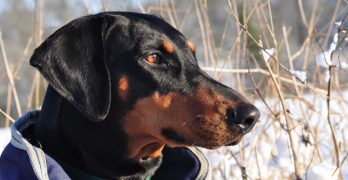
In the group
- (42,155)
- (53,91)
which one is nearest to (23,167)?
(42,155)

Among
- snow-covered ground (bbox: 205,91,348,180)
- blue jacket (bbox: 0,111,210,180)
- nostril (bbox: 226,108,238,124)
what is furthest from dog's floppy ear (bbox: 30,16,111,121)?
snow-covered ground (bbox: 205,91,348,180)

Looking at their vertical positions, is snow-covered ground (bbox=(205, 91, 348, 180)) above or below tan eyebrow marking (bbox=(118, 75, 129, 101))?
below

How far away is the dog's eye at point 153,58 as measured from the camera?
243 cm

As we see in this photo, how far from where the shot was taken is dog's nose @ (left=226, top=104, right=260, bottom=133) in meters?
2.16

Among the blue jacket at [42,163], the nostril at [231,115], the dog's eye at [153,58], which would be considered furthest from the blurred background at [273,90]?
the nostril at [231,115]

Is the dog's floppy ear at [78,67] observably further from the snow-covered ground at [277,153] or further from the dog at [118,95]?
the snow-covered ground at [277,153]

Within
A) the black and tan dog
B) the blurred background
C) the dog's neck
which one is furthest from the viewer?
the blurred background

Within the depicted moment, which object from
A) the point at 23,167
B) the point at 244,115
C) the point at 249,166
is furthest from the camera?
the point at 249,166

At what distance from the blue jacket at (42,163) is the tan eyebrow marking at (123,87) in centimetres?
33

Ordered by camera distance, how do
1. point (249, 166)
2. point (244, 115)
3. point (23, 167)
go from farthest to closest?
point (249, 166) < point (23, 167) < point (244, 115)

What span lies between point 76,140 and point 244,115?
66 cm

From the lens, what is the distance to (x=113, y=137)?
7.97 feet

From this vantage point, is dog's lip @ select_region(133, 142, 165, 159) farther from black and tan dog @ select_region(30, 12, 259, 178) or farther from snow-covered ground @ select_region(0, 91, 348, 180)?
snow-covered ground @ select_region(0, 91, 348, 180)

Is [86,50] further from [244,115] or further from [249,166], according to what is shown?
[249,166]
